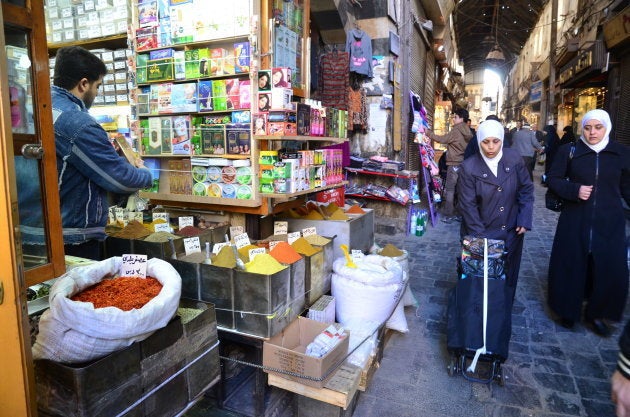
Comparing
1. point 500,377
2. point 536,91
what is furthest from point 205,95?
point 536,91

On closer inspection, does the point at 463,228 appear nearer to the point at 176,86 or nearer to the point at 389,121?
the point at 176,86

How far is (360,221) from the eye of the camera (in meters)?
4.43

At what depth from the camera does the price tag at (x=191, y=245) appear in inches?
125

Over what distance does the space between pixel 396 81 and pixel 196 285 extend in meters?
6.19

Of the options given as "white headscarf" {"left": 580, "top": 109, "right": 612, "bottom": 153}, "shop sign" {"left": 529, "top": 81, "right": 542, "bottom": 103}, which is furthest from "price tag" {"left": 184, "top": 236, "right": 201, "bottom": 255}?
"shop sign" {"left": 529, "top": 81, "right": 542, "bottom": 103}

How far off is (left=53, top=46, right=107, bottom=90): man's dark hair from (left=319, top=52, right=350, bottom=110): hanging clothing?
4.34 m

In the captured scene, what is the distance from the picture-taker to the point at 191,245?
3184mm

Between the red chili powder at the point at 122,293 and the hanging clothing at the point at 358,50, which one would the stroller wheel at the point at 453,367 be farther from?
the hanging clothing at the point at 358,50

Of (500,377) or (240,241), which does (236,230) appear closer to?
(240,241)

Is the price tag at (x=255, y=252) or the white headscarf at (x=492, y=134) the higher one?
the white headscarf at (x=492, y=134)

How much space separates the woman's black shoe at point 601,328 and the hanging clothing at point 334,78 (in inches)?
170

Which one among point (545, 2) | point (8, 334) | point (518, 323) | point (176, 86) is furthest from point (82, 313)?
point (545, 2)

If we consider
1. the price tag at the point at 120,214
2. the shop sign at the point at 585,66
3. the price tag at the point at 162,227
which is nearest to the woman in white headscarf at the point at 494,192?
the price tag at the point at 162,227

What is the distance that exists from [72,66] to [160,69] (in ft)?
5.07
